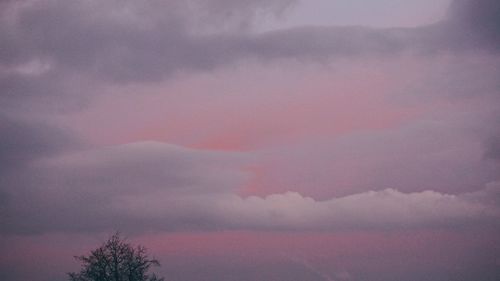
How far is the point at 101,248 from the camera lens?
308 feet

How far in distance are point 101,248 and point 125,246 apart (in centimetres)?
264

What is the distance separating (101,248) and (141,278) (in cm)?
553

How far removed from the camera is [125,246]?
9450cm

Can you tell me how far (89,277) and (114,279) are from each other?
2.71 meters

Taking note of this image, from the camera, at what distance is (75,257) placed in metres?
92.0

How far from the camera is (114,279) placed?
304 ft

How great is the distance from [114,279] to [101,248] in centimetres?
380

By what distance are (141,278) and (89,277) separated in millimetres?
5634

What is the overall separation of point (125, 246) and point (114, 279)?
3.94 meters

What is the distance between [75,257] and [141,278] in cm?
756

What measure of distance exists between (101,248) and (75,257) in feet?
10.5

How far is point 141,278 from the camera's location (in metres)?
93.6
